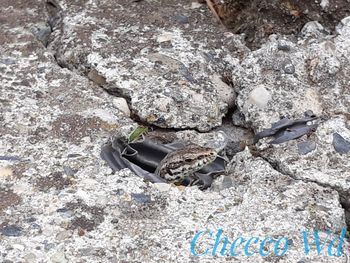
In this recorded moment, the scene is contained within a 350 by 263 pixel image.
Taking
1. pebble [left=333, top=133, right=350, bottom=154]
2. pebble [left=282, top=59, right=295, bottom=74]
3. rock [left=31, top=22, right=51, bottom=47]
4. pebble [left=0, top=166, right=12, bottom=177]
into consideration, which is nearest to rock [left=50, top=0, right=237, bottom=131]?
rock [left=31, top=22, right=51, bottom=47]

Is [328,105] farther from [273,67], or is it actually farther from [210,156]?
[210,156]

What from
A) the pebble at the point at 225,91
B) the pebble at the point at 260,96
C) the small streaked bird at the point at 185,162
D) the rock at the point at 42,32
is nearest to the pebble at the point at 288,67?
the pebble at the point at 260,96

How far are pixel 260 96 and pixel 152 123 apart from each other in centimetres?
56

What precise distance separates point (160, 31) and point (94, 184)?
128cm

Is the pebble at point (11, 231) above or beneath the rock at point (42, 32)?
above

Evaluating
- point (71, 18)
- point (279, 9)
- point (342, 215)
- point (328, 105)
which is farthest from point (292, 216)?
point (71, 18)

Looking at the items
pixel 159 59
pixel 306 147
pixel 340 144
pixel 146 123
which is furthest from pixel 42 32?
pixel 340 144

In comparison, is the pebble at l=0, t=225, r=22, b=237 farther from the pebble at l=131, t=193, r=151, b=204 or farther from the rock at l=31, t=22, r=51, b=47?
the rock at l=31, t=22, r=51, b=47

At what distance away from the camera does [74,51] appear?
4070 millimetres

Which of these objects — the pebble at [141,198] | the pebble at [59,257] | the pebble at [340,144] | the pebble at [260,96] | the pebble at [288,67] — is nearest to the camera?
the pebble at [59,257]

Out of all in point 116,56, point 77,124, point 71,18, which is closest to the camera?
point 77,124

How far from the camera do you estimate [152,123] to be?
146 inches

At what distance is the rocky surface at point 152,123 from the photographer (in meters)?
3.06

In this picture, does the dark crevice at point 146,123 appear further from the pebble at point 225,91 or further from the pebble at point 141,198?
the pebble at point 141,198
